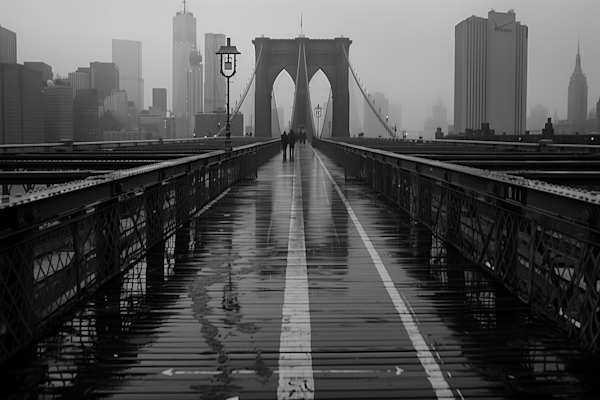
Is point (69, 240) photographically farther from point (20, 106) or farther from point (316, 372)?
point (20, 106)

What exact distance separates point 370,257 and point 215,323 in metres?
3.40

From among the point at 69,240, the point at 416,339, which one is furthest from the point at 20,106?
the point at 416,339

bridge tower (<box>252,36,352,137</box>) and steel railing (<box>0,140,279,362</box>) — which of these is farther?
bridge tower (<box>252,36,352,137</box>)

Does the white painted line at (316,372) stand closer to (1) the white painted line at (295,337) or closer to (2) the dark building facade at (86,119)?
(1) the white painted line at (295,337)

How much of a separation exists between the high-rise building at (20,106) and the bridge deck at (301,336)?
53.7 meters

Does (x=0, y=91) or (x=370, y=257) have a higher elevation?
(x=0, y=91)

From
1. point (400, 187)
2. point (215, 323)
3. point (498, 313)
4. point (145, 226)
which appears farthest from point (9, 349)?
point (400, 187)

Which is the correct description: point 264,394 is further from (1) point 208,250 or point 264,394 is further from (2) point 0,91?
(2) point 0,91

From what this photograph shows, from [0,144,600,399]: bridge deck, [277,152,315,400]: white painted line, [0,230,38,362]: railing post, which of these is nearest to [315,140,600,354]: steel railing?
[0,144,600,399]: bridge deck

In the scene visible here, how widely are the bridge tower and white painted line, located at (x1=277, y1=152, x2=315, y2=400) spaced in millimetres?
97440

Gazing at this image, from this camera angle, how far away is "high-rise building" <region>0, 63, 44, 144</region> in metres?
59.9

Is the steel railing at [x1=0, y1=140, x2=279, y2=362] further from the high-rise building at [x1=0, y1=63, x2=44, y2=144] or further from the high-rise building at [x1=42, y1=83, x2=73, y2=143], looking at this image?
the high-rise building at [x1=42, y1=83, x2=73, y2=143]

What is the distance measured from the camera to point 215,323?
5.54 m

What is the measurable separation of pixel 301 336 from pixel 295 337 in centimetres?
5
